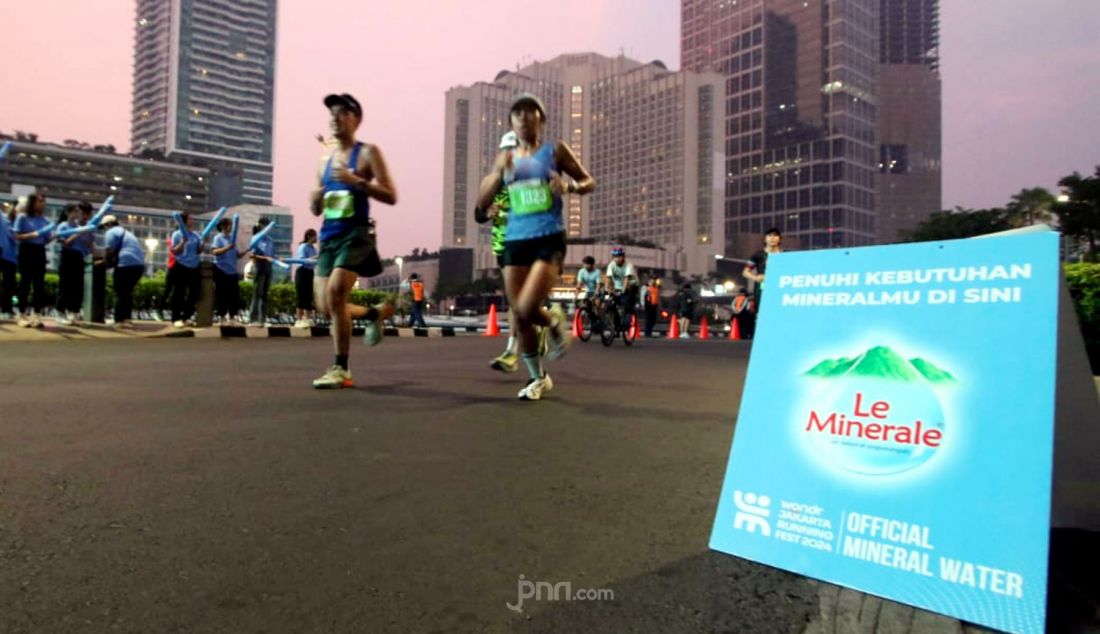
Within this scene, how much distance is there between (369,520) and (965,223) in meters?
71.8

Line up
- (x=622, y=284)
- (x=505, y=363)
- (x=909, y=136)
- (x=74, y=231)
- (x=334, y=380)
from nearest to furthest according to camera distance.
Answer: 1. (x=334, y=380)
2. (x=505, y=363)
3. (x=74, y=231)
4. (x=622, y=284)
5. (x=909, y=136)

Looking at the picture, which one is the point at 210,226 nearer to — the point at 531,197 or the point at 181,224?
the point at 181,224

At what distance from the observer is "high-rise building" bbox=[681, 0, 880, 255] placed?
450 feet

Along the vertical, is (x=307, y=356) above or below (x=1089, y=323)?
below

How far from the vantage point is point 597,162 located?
6225 inches

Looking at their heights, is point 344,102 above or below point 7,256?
above

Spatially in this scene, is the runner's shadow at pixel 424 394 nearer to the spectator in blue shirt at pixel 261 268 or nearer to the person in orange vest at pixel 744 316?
the spectator in blue shirt at pixel 261 268

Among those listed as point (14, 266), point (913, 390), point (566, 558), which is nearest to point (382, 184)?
point (566, 558)

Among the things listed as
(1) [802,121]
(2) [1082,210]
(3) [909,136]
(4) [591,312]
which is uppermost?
(3) [909,136]

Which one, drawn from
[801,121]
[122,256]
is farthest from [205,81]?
[122,256]

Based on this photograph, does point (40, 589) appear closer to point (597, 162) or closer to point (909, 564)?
point (909, 564)

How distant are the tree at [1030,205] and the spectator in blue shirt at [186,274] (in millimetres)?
54609

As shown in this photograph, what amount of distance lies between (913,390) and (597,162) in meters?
161

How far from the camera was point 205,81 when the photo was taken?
188 meters
